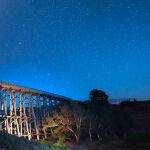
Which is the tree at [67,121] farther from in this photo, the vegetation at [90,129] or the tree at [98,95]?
the tree at [98,95]

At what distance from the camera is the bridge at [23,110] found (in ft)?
91.1

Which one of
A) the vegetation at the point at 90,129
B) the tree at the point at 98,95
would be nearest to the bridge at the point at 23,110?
the vegetation at the point at 90,129

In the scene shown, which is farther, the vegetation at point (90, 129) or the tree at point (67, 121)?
the tree at point (67, 121)

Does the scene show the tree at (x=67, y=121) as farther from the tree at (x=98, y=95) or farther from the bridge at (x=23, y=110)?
the tree at (x=98, y=95)

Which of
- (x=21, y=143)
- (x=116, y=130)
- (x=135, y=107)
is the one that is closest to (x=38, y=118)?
(x=116, y=130)

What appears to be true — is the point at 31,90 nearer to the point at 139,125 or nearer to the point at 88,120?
the point at 88,120

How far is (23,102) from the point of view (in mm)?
31016

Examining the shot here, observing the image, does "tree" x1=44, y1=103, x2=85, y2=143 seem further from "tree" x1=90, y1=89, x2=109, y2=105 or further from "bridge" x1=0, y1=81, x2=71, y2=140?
"tree" x1=90, y1=89, x2=109, y2=105

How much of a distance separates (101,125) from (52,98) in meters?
6.91

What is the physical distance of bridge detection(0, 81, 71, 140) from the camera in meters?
27.8

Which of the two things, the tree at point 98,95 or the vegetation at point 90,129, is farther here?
the tree at point 98,95

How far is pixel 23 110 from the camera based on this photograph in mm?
31375

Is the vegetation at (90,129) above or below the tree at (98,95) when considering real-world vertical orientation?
below

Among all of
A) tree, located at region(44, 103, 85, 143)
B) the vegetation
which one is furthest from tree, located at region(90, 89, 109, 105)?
tree, located at region(44, 103, 85, 143)
